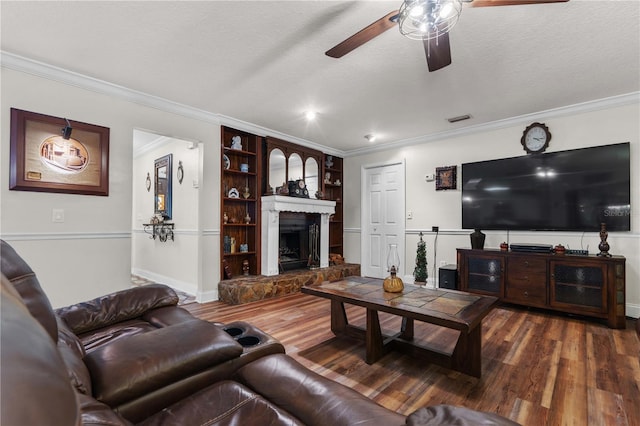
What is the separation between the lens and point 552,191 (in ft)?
12.0

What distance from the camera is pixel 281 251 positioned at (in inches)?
193

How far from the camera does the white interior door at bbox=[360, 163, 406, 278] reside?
518 centimetres

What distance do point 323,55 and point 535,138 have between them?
10.0 ft

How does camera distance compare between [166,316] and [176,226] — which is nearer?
[166,316]

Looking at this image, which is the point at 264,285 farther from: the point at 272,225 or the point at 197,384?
the point at 197,384

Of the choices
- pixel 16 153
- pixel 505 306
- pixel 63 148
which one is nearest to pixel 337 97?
pixel 63 148

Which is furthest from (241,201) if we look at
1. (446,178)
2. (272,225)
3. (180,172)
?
(446,178)

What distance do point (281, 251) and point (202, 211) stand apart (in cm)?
148

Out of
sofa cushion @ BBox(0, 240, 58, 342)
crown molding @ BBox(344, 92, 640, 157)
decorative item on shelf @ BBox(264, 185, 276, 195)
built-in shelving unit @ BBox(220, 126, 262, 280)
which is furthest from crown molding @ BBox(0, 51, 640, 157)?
sofa cushion @ BBox(0, 240, 58, 342)

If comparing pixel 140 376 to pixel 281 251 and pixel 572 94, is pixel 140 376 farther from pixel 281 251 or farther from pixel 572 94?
pixel 572 94

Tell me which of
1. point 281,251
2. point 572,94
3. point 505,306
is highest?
point 572,94

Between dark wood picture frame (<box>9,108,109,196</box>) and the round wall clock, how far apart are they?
4.93 metres

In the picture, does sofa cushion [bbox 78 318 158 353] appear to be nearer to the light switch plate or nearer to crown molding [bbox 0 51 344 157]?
the light switch plate

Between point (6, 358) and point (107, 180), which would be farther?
point (107, 180)
